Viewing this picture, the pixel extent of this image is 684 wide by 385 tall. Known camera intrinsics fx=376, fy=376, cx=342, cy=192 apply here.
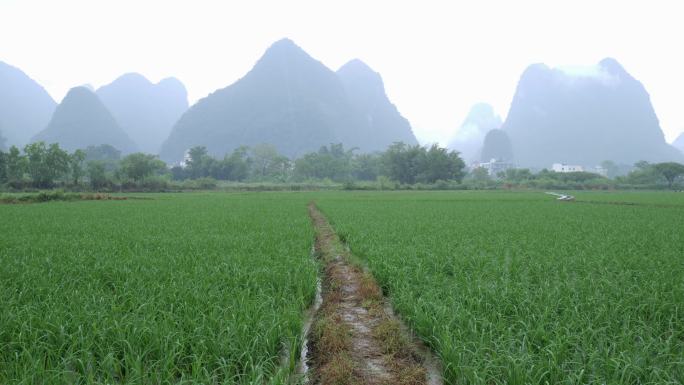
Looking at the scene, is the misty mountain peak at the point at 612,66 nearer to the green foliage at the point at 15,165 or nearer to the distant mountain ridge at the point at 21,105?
the green foliage at the point at 15,165

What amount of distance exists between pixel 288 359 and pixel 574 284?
13.9ft

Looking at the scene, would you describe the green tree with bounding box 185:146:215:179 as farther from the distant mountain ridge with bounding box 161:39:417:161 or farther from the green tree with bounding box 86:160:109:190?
the distant mountain ridge with bounding box 161:39:417:161

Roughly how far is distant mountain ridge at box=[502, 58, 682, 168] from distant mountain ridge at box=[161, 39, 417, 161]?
69.3 m

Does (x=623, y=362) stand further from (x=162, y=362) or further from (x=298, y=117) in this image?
(x=298, y=117)

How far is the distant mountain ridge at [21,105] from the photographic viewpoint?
534 ft

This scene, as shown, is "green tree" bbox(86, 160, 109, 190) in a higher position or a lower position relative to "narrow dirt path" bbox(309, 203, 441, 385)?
higher

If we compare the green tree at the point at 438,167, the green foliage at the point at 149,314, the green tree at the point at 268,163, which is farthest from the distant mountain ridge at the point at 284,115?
the green foliage at the point at 149,314

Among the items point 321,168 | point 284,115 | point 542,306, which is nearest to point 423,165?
point 321,168

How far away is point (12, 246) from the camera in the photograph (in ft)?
28.2

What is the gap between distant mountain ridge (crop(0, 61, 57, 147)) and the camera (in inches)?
6407

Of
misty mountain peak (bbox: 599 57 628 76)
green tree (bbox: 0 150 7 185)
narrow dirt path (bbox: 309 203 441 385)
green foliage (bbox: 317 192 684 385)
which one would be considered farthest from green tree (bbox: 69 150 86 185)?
misty mountain peak (bbox: 599 57 628 76)

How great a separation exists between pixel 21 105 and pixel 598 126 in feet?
895

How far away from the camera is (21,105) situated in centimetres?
17688

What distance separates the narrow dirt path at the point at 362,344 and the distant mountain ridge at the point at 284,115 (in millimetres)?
136188
